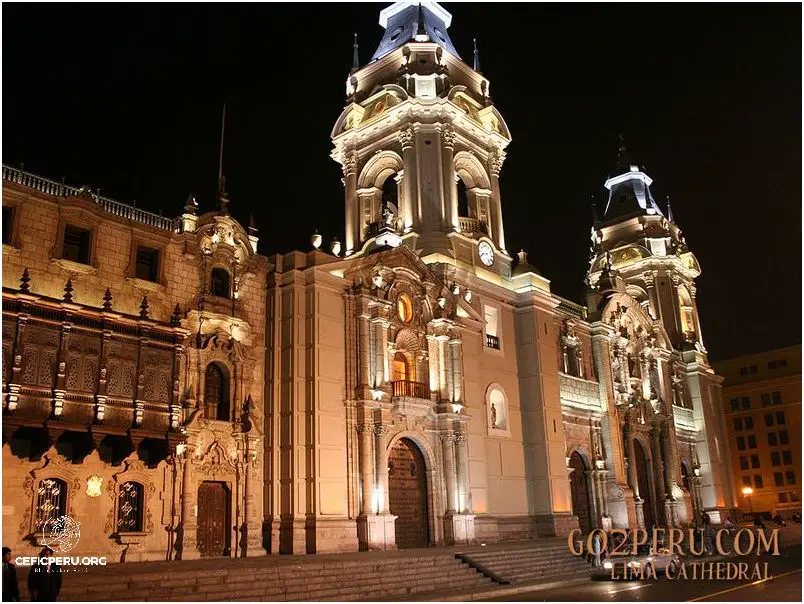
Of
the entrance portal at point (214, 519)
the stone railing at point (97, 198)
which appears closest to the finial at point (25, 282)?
the stone railing at point (97, 198)

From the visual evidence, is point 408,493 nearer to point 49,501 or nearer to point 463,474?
point 463,474

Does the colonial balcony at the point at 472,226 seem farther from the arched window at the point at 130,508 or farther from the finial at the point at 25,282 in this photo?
the finial at the point at 25,282

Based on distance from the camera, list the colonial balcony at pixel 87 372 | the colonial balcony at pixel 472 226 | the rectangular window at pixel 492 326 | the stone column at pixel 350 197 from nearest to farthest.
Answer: the colonial balcony at pixel 87 372 → the rectangular window at pixel 492 326 → the colonial balcony at pixel 472 226 → the stone column at pixel 350 197

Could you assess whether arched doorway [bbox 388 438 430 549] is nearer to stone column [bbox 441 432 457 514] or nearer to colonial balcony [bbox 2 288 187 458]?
stone column [bbox 441 432 457 514]

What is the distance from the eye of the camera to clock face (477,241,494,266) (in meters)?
39.2

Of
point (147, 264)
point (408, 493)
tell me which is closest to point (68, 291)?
point (147, 264)

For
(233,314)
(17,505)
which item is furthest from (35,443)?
(233,314)

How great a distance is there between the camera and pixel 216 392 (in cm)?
2733

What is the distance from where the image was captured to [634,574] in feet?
82.0

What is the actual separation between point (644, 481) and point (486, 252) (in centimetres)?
1932

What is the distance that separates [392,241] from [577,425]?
50.9 feet

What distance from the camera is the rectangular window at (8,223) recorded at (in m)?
22.6

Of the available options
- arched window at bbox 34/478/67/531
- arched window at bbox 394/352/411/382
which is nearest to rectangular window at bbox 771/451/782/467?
arched window at bbox 394/352/411/382

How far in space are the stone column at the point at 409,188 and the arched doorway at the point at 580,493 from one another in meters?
15.3
